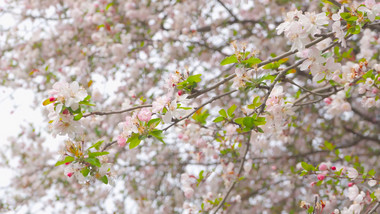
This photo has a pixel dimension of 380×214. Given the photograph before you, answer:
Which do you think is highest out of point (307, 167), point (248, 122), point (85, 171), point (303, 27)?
point (303, 27)

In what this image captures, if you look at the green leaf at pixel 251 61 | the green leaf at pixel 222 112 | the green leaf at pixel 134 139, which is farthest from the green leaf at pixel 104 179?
the green leaf at pixel 251 61

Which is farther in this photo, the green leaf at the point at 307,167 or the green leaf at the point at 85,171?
the green leaf at the point at 307,167

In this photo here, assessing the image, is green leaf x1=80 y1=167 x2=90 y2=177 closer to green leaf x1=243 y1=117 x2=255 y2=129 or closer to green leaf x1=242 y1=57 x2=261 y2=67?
green leaf x1=243 y1=117 x2=255 y2=129

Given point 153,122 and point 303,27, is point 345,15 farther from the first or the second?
point 153,122

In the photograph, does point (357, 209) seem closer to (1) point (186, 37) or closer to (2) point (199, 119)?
(2) point (199, 119)

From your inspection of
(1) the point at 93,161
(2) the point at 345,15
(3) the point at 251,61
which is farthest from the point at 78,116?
(2) the point at 345,15

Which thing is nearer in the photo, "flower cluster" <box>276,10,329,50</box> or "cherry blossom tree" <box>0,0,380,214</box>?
"flower cluster" <box>276,10,329,50</box>

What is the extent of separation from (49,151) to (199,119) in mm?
3795

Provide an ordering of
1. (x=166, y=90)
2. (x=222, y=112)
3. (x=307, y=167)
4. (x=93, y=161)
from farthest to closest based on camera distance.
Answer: (x=166, y=90) < (x=307, y=167) < (x=222, y=112) < (x=93, y=161)

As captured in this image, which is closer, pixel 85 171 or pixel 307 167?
pixel 85 171

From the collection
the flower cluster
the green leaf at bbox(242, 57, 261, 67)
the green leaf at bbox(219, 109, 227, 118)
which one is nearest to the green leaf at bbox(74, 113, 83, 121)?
the green leaf at bbox(219, 109, 227, 118)

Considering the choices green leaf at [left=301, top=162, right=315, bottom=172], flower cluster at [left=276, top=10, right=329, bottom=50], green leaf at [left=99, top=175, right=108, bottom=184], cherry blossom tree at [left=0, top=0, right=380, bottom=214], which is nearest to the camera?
flower cluster at [left=276, top=10, right=329, bottom=50]

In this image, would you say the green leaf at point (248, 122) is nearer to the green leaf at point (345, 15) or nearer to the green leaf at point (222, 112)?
the green leaf at point (222, 112)

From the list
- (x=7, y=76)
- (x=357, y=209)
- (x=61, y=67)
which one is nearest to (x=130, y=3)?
(x=61, y=67)
